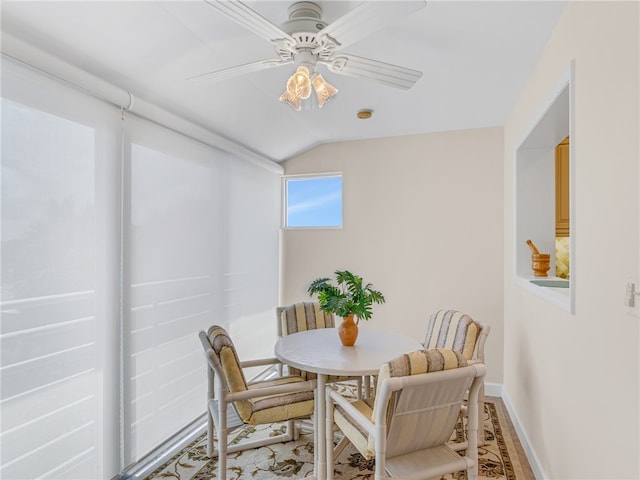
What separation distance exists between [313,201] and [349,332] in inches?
87.3

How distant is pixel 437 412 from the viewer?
5.40 feet

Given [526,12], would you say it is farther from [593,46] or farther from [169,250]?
[169,250]

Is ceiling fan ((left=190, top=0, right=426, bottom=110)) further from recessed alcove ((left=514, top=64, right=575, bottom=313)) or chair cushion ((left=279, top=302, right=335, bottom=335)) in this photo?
chair cushion ((left=279, top=302, right=335, bottom=335))

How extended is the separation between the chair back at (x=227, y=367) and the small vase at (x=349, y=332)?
27.4 inches

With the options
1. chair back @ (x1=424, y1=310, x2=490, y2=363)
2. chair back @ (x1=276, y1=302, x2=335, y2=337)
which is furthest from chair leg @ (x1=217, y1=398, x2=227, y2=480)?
chair back @ (x1=424, y1=310, x2=490, y2=363)

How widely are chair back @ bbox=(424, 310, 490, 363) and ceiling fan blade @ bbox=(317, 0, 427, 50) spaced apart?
183 cm

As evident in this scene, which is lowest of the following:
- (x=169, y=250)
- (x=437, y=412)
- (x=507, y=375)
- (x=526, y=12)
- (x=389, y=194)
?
(x=507, y=375)

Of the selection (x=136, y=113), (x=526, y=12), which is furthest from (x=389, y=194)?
(x=136, y=113)

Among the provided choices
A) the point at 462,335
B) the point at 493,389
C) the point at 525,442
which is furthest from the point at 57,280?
the point at 493,389

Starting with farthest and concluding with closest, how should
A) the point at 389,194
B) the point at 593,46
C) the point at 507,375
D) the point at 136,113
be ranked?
the point at 389,194 < the point at 507,375 < the point at 136,113 < the point at 593,46

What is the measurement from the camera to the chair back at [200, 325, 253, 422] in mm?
1966

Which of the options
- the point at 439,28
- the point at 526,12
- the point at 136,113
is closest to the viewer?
the point at 526,12

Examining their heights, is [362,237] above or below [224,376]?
above

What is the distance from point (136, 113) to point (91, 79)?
0.35 meters
